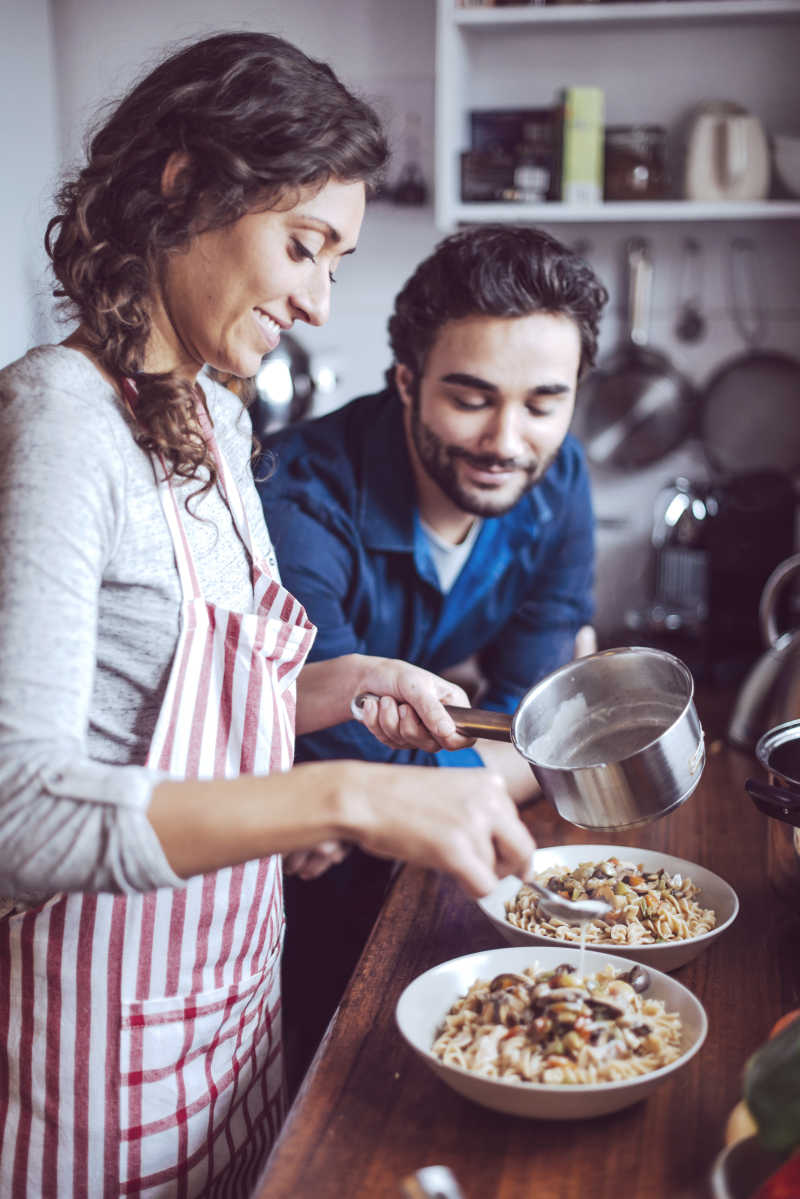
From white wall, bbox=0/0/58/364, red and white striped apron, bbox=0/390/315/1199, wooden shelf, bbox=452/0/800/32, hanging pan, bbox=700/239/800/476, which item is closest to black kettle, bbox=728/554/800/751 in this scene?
hanging pan, bbox=700/239/800/476

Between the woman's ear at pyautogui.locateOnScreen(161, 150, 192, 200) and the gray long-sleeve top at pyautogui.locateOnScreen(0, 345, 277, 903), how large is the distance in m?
0.17

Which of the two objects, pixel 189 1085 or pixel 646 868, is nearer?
pixel 189 1085

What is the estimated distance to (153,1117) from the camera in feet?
3.32

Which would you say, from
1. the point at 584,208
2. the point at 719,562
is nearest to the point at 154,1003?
the point at 719,562

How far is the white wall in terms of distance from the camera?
7.38 feet

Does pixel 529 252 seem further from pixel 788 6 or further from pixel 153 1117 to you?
pixel 153 1117

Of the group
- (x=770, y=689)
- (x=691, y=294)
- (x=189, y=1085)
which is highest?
(x=691, y=294)

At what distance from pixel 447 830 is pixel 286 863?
393 millimetres

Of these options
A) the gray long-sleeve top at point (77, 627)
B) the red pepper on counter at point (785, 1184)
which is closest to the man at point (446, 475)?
the gray long-sleeve top at point (77, 627)

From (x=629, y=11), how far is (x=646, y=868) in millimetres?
1773

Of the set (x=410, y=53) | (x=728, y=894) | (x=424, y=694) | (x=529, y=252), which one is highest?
(x=410, y=53)

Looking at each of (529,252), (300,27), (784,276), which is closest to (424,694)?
(529,252)

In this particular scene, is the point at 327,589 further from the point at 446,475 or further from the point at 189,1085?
the point at 189,1085

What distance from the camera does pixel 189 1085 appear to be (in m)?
1.03
